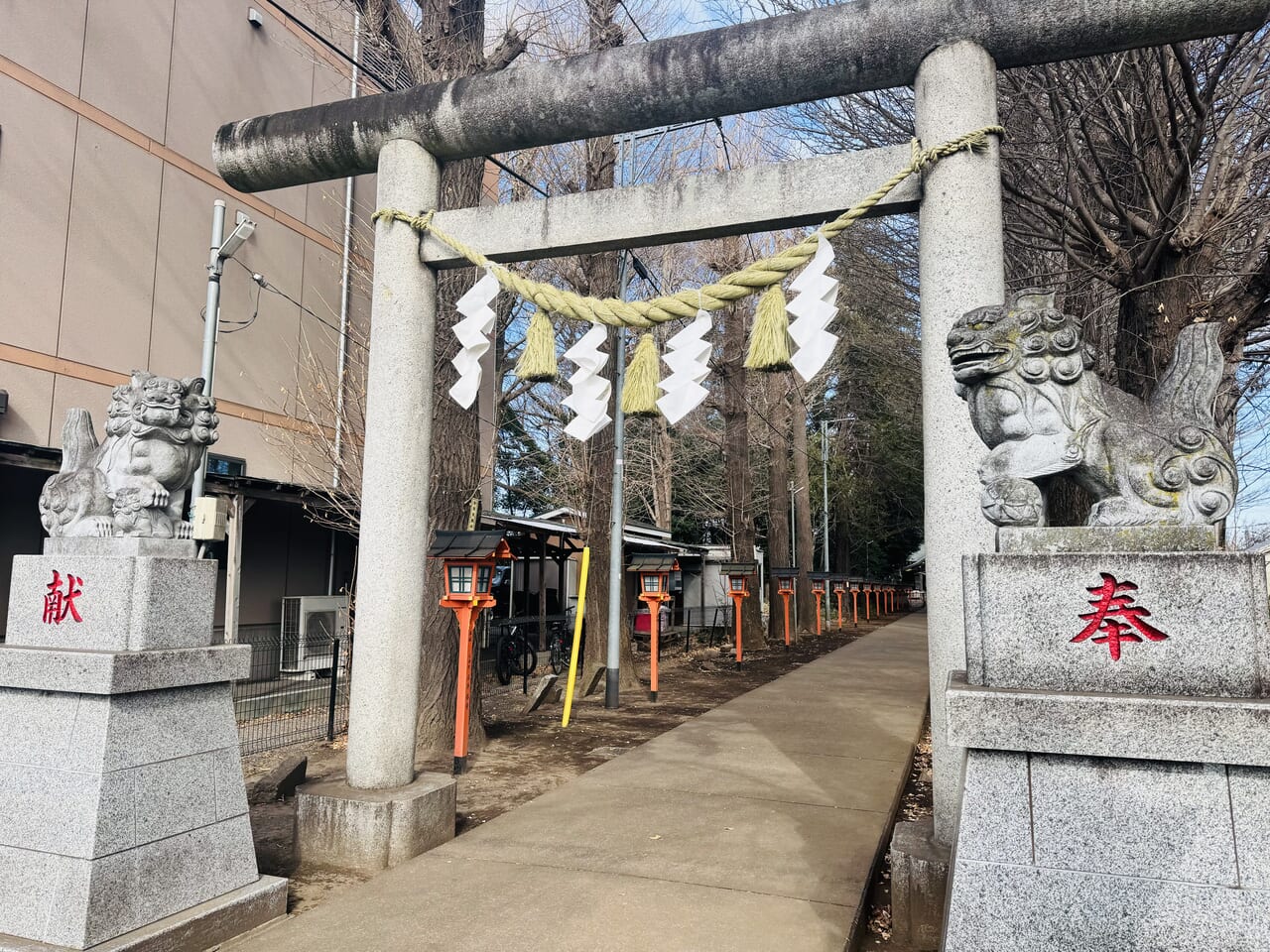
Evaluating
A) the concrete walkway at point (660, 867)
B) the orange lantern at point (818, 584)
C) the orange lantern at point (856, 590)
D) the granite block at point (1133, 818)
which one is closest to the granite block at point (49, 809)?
the concrete walkway at point (660, 867)

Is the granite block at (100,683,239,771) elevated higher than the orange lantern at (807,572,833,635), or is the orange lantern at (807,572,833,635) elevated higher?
the orange lantern at (807,572,833,635)

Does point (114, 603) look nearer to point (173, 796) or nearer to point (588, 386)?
point (173, 796)

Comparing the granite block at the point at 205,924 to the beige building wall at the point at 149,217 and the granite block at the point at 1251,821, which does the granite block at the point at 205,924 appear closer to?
the granite block at the point at 1251,821

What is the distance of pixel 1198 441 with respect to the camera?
2814 mm

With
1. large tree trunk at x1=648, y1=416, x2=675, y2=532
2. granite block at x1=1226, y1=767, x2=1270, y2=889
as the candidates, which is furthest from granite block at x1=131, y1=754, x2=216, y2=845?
large tree trunk at x1=648, y1=416, x2=675, y2=532

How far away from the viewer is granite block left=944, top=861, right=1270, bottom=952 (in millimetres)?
2359

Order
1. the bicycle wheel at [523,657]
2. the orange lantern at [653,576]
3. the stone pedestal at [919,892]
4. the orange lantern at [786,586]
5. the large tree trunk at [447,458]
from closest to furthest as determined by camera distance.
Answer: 1. the stone pedestal at [919,892]
2. the large tree trunk at [447,458]
3. the orange lantern at [653,576]
4. the bicycle wheel at [523,657]
5. the orange lantern at [786,586]

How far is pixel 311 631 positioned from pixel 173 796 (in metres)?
10.4

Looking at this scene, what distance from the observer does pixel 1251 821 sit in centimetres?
240

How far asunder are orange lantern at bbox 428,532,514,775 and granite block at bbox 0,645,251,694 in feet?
→ 10.0

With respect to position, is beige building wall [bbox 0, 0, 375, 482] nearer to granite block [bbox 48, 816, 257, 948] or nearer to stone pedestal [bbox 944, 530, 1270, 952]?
granite block [bbox 48, 816, 257, 948]

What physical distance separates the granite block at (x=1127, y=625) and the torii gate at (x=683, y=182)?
85 cm

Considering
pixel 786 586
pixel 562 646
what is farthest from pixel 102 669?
pixel 786 586

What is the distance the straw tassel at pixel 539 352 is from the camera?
5195 mm
